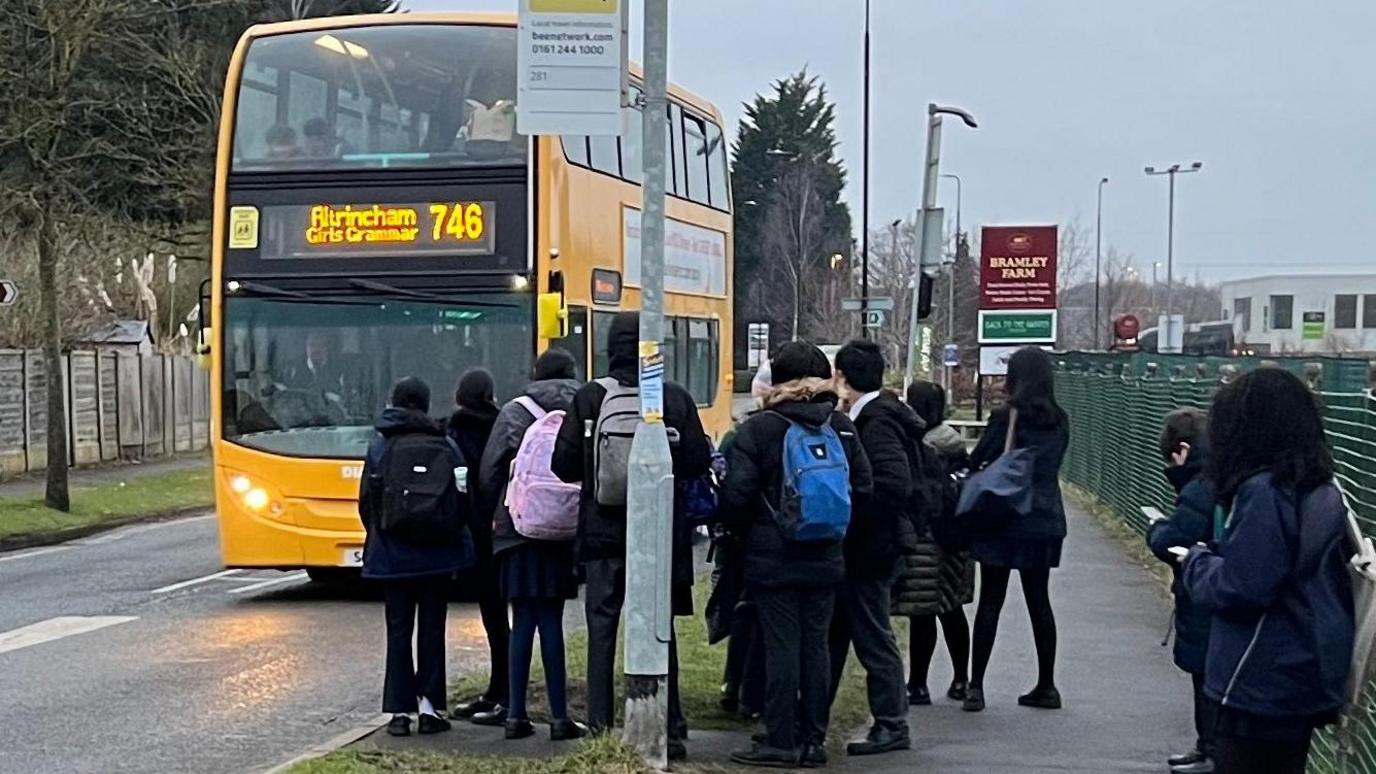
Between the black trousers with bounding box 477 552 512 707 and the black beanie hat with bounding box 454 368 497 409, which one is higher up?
the black beanie hat with bounding box 454 368 497 409

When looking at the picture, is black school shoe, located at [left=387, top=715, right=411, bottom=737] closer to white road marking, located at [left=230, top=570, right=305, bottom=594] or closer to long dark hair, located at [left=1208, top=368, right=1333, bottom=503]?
long dark hair, located at [left=1208, top=368, right=1333, bottom=503]

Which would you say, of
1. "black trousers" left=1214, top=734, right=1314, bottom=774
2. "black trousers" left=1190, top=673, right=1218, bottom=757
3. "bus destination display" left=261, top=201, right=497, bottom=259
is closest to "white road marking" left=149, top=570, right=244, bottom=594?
"bus destination display" left=261, top=201, right=497, bottom=259

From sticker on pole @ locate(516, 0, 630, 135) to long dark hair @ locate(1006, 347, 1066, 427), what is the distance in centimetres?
267

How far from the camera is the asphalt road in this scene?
27.6ft

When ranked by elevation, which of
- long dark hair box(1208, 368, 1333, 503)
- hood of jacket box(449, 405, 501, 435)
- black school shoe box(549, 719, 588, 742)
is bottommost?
black school shoe box(549, 719, 588, 742)

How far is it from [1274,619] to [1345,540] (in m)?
0.33

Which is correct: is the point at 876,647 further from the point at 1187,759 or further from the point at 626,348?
the point at 626,348

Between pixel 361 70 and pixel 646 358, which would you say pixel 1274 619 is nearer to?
pixel 646 358

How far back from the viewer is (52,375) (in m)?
22.0

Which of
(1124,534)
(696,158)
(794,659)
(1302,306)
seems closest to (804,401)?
(794,659)

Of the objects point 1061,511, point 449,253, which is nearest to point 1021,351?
point 1061,511

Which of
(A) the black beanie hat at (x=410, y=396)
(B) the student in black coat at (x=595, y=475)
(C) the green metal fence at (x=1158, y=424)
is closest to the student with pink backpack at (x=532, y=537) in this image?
(B) the student in black coat at (x=595, y=475)

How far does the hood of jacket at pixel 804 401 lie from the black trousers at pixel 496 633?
6.72 feet

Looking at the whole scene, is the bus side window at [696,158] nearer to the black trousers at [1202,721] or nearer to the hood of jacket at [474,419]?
the hood of jacket at [474,419]
